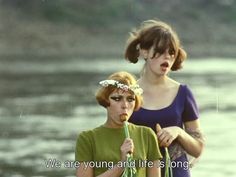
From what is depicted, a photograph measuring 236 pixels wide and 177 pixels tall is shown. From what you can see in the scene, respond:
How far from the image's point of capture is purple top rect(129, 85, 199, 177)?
15.5ft

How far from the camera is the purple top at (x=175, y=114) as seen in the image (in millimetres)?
4734

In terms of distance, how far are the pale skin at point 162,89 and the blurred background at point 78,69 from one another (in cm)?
731

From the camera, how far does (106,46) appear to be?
6581 cm

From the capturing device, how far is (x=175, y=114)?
4.75m

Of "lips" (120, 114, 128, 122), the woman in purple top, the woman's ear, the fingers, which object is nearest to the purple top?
the woman in purple top

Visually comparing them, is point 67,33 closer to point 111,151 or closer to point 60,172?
point 60,172

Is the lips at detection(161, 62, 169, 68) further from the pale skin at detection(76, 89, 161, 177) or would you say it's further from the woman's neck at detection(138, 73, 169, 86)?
the pale skin at detection(76, 89, 161, 177)

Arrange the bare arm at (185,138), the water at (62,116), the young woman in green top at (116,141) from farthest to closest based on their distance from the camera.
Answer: the water at (62,116) < the bare arm at (185,138) < the young woman in green top at (116,141)

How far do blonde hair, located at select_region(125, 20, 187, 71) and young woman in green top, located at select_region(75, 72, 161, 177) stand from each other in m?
0.37

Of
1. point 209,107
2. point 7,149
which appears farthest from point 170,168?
point 209,107

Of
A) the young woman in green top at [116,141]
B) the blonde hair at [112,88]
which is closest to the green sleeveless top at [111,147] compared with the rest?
the young woman in green top at [116,141]

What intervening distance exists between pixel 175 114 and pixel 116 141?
0.50 meters

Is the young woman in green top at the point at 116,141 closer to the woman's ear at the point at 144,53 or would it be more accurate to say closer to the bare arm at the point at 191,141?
the bare arm at the point at 191,141

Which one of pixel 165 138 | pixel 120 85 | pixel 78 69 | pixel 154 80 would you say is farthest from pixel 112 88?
pixel 78 69
